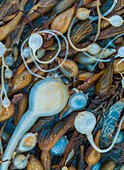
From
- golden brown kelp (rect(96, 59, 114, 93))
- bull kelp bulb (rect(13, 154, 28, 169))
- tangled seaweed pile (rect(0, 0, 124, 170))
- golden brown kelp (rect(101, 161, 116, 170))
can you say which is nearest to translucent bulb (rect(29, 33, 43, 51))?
tangled seaweed pile (rect(0, 0, 124, 170))

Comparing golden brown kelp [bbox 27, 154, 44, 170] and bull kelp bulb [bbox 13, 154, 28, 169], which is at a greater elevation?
bull kelp bulb [bbox 13, 154, 28, 169]

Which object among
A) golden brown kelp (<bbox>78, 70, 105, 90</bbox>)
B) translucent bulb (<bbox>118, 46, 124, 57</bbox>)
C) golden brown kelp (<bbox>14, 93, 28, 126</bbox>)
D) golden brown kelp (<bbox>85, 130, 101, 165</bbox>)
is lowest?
golden brown kelp (<bbox>85, 130, 101, 165</bbox>)

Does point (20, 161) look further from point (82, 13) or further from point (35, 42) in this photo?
point (82, 13)

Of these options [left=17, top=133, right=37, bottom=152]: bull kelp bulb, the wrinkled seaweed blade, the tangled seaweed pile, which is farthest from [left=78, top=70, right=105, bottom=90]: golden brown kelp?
[left=17, top=133, right=37, bottom=152]: bull kelp bulb

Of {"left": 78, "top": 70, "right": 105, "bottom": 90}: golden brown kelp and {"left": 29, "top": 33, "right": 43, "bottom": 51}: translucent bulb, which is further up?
{"left": 29, "top": 33, "right": 43, "bottom": 51}: translucent bulb

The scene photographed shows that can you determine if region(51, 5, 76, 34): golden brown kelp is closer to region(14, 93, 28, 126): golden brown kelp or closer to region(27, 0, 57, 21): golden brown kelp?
region(27, 0, 57, 21): golden brown kelp

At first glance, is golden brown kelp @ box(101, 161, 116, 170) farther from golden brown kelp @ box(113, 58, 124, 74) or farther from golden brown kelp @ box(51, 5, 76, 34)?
golden brown kelp @ box(51, 5, 76, 34)

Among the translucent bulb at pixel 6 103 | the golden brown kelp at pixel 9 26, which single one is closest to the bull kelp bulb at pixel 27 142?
the translucent bulb at pixel 6 103
